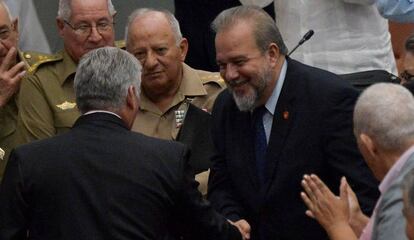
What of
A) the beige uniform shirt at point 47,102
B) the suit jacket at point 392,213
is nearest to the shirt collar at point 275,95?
the beige uniform shirt at point 47,102

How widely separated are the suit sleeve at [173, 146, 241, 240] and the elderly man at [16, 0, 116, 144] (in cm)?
137

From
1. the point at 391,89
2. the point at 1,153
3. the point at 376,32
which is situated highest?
the point at 391,89

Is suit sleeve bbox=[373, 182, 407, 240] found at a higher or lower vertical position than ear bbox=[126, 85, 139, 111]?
lower

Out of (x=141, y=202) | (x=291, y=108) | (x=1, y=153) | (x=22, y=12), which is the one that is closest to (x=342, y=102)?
(x=291, y=108)

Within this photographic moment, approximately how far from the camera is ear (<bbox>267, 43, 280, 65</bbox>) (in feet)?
20.8

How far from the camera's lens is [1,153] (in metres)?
6.98

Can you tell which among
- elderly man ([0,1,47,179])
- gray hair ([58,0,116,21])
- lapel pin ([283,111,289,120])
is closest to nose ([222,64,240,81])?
lapel pin ([283,111,289,120])

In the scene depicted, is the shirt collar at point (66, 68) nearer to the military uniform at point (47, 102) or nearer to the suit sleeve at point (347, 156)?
the military uniform at point (47, 102)

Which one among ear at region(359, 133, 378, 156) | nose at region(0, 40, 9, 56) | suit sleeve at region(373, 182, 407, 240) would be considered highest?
ear at region(359, 133, 378, 156)

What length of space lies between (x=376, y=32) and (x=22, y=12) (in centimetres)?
230

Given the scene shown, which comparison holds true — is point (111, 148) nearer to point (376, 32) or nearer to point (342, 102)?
point (342, 102)

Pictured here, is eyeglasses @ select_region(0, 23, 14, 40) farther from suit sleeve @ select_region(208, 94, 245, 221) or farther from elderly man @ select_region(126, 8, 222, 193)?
suit sleeve @ select_region(208, 94, 245, 221)

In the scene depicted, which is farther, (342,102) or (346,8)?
(346,8)

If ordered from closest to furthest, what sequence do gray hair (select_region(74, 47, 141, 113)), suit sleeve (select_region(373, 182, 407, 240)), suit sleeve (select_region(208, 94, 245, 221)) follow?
suit sleeve (select_region(373, 182, 407, 240)) < gray hair (select_region(74, 47, 141, 113)) < suit sleeve (select_region(208, 94, 245, 221))
